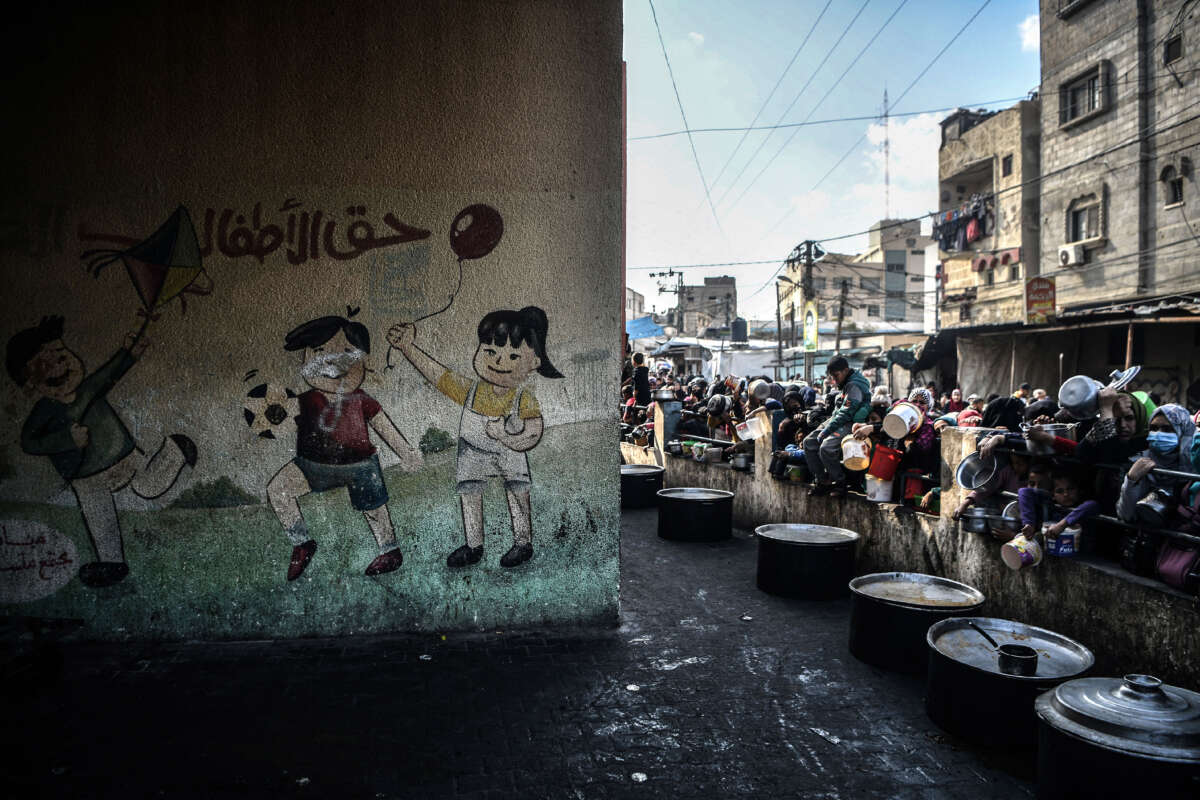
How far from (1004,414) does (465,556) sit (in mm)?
6465

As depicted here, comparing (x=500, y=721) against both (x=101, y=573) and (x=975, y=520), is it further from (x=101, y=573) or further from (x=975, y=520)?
(x=975, y=520)

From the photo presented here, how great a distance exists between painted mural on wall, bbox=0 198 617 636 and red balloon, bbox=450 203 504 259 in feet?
0.04

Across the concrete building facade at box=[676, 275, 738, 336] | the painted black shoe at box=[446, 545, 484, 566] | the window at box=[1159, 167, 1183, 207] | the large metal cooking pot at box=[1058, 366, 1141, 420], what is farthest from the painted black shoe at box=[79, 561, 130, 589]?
the concrete building facade at box=[676, 275, 738, 336]

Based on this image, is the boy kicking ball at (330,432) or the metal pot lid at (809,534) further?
the metal pot lid at (809,534)

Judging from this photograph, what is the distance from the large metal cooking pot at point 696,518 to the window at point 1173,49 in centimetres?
2137

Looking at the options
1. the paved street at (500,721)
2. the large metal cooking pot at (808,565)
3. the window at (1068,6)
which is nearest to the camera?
the paved street at (500,721)

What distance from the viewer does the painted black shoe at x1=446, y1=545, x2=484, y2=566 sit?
20.6 feet

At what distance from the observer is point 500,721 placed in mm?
4668

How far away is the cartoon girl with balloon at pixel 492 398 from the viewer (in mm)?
6254

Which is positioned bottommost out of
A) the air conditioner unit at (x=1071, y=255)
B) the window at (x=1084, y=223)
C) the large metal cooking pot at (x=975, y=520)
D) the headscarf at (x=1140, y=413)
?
the large metal cooking pot at (x=975, y=520)

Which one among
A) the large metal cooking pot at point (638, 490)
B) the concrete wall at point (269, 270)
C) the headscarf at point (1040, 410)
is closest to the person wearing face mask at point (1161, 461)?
the headscarf at point (1040, 410)

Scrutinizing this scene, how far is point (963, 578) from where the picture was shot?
6.70 m

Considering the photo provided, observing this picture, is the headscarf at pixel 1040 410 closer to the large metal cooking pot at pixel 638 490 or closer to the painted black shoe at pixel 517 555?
the large metal cooking pot at pixel 638 490

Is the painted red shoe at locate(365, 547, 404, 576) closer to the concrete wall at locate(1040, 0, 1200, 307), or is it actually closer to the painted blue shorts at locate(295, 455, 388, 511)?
the painted blue shorts at locate(295, 455, 388, 511)
